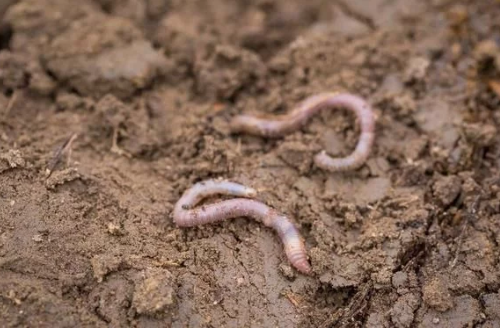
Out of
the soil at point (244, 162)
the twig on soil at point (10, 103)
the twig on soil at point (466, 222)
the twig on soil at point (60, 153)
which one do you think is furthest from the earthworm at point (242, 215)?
the twig on soil at point (10, 103)

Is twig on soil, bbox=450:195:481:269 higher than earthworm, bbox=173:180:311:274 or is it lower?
higher

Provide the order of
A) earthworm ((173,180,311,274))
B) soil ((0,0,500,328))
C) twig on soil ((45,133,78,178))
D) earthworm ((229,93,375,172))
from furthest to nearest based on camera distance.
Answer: earthworm ((229,93,375,172)), twig on soil ((45,133,78,178)), earthworm ((173,180,311,274)), soil ((0,0,500,328))

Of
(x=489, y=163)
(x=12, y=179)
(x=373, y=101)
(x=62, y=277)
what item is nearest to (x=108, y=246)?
(x=62, y=277)

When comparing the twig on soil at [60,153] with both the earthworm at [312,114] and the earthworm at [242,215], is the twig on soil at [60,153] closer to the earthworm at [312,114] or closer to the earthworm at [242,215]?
Answer: the earthworm at [242,215]

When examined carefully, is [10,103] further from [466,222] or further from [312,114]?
[466,222]

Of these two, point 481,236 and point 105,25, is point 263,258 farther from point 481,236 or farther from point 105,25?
point 105,25

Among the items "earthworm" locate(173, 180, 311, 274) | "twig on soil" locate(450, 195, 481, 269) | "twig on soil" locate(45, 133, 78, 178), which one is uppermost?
"twig on soil" locate(450, 195, 481, 269)

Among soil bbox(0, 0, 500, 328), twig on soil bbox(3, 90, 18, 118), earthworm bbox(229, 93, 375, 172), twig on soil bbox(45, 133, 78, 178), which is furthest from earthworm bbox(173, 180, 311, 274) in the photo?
twig on soil bbox(3, 90, 18, 118)

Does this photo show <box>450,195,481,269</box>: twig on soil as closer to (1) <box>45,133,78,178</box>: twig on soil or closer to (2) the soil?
(2) the soil
